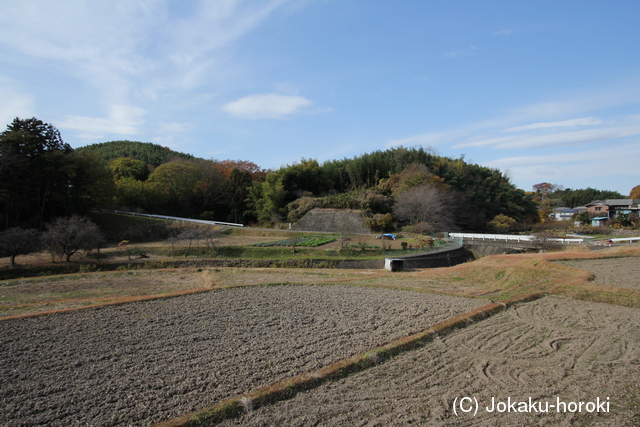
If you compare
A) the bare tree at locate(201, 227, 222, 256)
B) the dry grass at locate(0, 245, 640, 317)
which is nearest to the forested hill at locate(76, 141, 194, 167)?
the bare tree at locate(201, 227, 222, 256)

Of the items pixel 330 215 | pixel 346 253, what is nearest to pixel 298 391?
pixel 346 253

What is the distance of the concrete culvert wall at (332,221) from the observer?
3575cm

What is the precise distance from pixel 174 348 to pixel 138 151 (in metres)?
80.9

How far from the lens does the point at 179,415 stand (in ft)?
13.7

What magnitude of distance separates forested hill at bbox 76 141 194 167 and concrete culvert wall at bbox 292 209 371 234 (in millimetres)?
40258

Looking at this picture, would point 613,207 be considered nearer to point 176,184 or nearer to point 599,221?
point 599,221

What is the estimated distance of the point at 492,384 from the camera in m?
5.09

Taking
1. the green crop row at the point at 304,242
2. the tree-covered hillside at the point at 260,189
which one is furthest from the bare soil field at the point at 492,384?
the tree-covered hillside at the point at 260,189

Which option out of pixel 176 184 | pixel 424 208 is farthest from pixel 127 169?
pixel 424 208

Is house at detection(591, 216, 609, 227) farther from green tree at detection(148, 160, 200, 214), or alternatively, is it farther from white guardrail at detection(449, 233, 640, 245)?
green tree at detection(148, 160, 200, 214)

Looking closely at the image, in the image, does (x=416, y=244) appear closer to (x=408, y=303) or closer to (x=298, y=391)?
(x=408, y=303)

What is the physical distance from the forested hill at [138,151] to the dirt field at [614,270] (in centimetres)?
6539

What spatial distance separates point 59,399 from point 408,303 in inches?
306

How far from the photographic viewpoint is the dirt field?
38.9 ft
